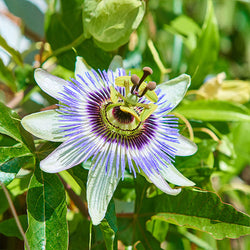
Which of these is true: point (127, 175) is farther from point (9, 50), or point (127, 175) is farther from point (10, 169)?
point (9, 50)

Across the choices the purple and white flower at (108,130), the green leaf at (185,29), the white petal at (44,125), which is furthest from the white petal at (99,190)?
the green leaf at (185,29)

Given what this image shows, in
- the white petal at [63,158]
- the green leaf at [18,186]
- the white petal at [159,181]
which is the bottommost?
the green leaf at [18,186]

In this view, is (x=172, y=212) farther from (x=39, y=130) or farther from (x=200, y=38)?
(x=200, y=38)

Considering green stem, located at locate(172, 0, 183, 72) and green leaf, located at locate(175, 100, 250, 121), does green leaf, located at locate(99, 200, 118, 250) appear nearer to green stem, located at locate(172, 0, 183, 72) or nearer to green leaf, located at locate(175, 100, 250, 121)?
green leaf, located at locate(175, 100, 250, 121)

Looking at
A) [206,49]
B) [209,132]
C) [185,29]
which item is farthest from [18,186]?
[185,29]

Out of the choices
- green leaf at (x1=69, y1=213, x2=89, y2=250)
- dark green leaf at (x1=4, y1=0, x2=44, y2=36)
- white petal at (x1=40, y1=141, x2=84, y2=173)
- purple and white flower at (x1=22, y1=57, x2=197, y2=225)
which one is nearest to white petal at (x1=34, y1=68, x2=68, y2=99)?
purple and white flower at (x1=22, y1=57, x2=197, y2=225)

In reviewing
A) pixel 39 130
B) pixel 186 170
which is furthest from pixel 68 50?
pixel 186 170

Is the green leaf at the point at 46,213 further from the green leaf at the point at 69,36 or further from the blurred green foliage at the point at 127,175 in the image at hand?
the green leaf at the point at 69,36

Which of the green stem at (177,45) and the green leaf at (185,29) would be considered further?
the green stem at (177,45)

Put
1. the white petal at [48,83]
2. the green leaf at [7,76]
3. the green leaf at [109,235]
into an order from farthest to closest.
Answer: the green leaf at [7,76], the white petal at [48,83], the green leaf at [109,235]
